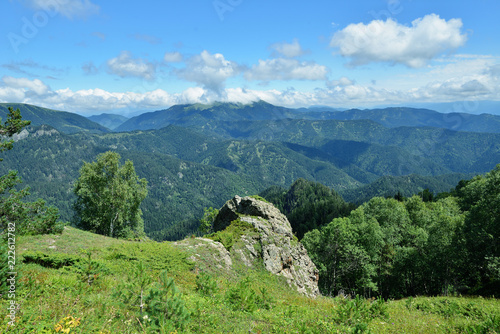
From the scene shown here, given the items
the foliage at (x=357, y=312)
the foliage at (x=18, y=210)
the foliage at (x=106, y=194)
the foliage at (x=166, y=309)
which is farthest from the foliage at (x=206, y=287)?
the foliage at (x=106, y=194)

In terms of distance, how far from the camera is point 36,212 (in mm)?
20734

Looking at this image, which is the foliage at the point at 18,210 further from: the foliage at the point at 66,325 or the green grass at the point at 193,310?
the foliage at the point at 66,325

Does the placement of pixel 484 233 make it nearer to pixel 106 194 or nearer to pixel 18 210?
pixel 18 210

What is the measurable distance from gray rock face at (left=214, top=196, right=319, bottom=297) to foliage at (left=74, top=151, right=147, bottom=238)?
15927mm

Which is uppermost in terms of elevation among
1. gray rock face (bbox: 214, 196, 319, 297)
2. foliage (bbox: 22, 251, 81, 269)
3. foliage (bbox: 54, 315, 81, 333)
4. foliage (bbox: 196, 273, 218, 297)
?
foliage (bbox: 54, 315, 81, 333)

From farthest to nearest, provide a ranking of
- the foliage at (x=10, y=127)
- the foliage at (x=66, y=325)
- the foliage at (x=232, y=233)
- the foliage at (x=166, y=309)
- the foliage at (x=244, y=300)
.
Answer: the foliage at (x=232, y=233), the foliage at (x=10, y=127), the foliage at (x=244, y=300), the foliage at (x=166, y=309), the foliage at (x=66, y=325)

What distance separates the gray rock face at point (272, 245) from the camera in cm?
2395

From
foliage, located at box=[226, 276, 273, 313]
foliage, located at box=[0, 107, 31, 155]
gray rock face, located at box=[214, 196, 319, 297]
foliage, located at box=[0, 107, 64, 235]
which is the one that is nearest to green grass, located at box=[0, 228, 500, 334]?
foliage, located at box=[226, 276, 273, 313]

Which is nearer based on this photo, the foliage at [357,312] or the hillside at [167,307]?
the hillside at [167,307]

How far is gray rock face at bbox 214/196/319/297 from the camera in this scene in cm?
2395

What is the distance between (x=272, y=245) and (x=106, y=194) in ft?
88.8

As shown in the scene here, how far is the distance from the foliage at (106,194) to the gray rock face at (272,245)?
1593cm

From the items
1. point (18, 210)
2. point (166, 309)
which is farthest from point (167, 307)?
point (18, 210)

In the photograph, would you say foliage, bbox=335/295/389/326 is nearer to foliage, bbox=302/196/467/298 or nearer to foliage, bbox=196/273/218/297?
foliage, bbox=196/273/218/297
